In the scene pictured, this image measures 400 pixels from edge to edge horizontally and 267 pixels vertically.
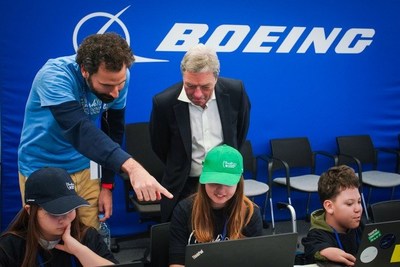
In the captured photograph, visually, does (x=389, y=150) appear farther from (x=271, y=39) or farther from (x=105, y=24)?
(x=105, y=24)

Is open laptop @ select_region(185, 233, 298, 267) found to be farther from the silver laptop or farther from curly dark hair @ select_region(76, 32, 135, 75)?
curly dark hair @ select_region(76, 32, 135, 75)

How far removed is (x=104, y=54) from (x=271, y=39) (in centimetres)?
278

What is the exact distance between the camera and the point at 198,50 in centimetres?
208

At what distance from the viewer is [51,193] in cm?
158

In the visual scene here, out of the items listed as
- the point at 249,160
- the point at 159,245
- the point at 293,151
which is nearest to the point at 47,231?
the point at 159,245

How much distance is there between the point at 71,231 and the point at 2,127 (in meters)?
2.28

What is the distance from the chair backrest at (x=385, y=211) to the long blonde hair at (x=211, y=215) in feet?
2.66

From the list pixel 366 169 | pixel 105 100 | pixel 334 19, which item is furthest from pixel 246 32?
pixel 105 100

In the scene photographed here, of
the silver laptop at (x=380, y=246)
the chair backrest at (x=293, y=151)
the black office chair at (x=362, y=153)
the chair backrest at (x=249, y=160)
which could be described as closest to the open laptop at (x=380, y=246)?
the silver laptop at (x=380, y=246)

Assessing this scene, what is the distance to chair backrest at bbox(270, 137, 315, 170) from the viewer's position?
4.27m

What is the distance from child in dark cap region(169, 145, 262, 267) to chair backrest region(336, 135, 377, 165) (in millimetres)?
2750

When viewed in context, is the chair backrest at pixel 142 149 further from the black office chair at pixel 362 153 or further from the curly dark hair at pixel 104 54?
the curly dark hair at pixel 104 54

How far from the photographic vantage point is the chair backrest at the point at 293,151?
14.0 feet

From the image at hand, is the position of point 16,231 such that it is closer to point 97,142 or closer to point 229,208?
point 97,142
